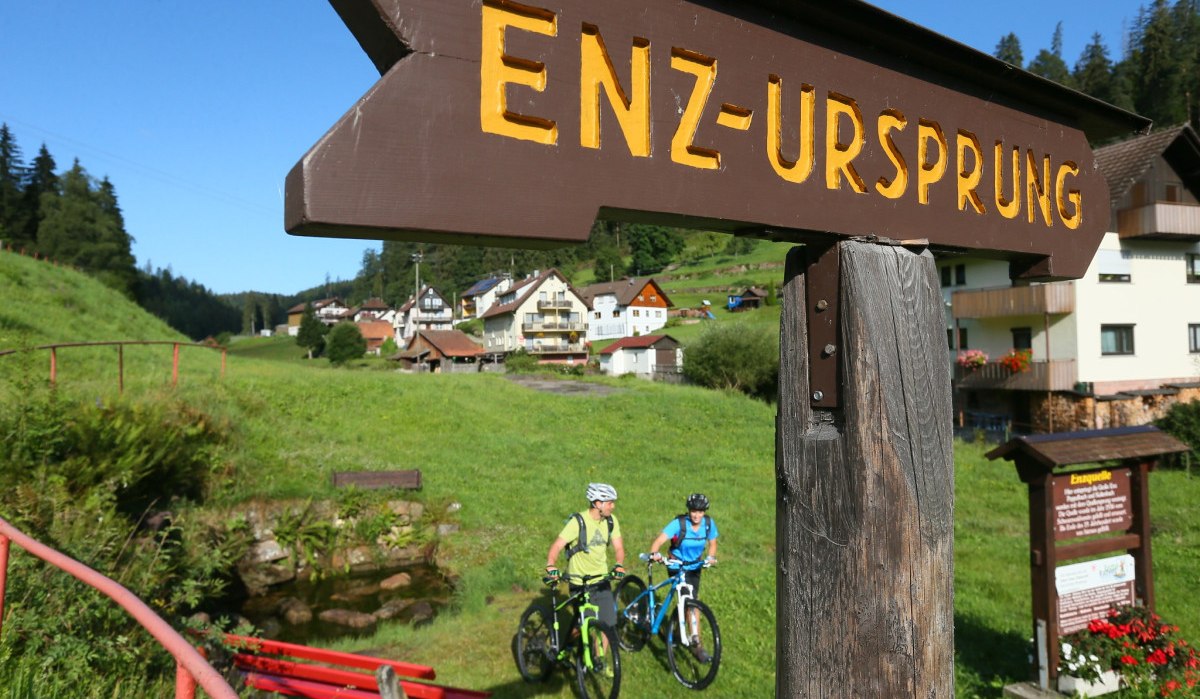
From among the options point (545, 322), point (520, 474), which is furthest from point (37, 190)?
point (520, 474)

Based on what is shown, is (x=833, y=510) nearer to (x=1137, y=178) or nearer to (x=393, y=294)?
(x=1137, y=178)

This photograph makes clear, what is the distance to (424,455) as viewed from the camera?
16.4 meters

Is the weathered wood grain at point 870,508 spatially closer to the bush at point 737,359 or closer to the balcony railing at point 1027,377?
the balcony railing at point 1027,377

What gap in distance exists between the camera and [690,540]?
705cm

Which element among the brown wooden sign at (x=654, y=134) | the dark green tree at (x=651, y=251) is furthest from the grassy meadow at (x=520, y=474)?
the dark green tree at (x=651, y=251)

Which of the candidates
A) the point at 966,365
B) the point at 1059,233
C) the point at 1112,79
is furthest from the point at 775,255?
the point at 1059,233

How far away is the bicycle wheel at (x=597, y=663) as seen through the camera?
6.16 meters

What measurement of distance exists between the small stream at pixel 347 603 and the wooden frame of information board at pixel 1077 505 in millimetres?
7470

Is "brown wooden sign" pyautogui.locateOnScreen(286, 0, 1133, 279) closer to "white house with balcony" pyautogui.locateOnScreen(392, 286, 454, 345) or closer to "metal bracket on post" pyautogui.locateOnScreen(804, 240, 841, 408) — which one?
"metal bracket on post" pyautogui.locateOnScreen(804, 240, 841, 408)

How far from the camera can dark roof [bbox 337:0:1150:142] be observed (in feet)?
3.89

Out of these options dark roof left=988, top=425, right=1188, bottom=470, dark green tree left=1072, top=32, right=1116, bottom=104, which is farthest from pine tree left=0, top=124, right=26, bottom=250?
dark green tree left=1072, top=32, right=1116, bottom=104

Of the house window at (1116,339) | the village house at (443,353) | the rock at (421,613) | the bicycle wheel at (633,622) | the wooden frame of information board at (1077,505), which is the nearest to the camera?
the wooden frame of information board at (1077,505)

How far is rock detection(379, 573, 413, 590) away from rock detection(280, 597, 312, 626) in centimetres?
115

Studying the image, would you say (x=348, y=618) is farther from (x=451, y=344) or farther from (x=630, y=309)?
(x=630, y=309)
